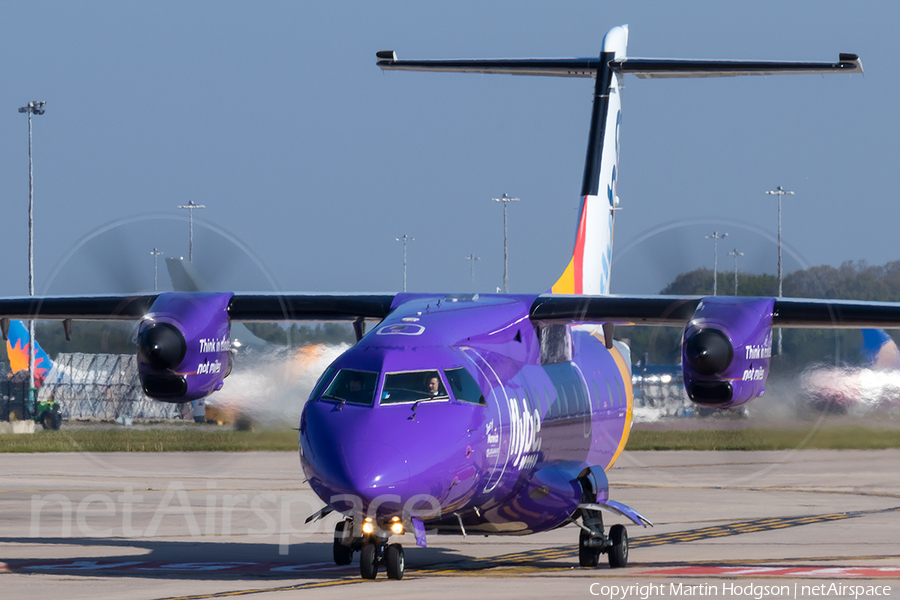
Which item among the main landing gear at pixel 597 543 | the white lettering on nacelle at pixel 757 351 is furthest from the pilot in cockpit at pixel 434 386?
the white lettering on nacelle at pixel 757 351

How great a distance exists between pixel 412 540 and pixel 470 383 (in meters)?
6.13

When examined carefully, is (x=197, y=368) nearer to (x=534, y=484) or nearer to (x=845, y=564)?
(x=534, y=484)

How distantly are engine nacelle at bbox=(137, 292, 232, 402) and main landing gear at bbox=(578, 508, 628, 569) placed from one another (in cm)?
556

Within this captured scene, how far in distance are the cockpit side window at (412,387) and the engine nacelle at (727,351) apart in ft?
11.0

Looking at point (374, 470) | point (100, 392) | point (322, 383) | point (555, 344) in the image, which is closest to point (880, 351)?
point (555, 344)

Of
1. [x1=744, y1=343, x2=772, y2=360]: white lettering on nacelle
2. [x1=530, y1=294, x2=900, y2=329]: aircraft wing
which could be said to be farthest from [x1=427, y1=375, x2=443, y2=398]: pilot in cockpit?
[x1=744, y1=343, x2=772, y2=360]: white lettering on nacelle

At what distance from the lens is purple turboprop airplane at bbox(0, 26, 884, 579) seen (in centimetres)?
1331

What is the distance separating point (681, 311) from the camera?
1650cm

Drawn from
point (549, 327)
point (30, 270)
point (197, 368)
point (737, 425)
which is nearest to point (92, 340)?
point (197, 368)

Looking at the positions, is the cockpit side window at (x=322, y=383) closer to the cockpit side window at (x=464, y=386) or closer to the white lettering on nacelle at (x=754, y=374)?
the cockpit side window at (x=464, y=386)

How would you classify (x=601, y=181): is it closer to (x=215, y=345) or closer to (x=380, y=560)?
(x=215, y=345)

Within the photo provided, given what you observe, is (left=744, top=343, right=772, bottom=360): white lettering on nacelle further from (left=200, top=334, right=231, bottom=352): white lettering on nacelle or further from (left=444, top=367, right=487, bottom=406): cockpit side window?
(left=200, top=334, right=231, bottom=352): white lettering on nacelle

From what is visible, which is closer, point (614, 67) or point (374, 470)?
point (374, 470)

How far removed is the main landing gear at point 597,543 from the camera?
16.3 meters
